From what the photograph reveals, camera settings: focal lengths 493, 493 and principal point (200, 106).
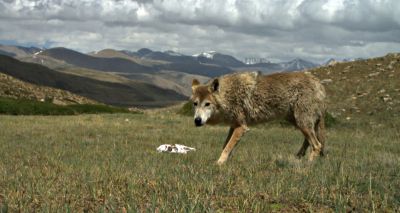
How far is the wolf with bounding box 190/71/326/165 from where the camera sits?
1274cm

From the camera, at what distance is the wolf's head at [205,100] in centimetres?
1239

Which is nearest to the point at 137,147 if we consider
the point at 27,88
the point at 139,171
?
the point at 139,171

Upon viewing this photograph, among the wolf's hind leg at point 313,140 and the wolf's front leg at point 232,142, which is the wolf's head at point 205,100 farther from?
the wolf's hind leg at point 313,140

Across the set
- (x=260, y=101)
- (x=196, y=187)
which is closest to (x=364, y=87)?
(x=260, y=101)

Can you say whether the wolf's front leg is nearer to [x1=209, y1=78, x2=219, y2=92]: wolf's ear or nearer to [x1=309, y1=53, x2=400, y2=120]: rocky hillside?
[x1=209, y1=78, x2=219, y2=92]: wolf's ear

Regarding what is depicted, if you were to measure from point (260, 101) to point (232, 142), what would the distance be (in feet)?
5.44

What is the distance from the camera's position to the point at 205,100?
1255 cm

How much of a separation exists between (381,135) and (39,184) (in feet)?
61.6

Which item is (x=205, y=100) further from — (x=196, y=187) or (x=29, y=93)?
(x=29, y=93)

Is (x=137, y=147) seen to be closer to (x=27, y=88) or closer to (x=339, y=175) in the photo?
(x=339, y=175)

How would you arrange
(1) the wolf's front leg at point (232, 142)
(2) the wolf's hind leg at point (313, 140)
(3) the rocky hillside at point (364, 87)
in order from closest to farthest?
(1) the wolf's front leg at point (232, 142), (2) the wolf's hind leg at point (313, 140), (3) the rocky hillside at point (364, 87)

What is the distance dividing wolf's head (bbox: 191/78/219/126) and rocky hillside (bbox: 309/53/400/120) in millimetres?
18584

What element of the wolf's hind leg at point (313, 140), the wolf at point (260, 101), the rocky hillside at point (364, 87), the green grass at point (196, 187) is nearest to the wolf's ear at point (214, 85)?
the wolf at point (260, 101)

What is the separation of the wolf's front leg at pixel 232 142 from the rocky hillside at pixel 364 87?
18.3 metres
